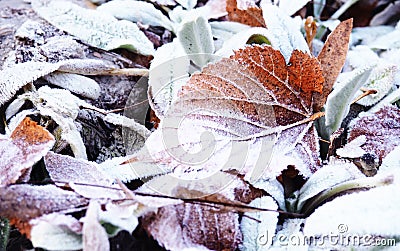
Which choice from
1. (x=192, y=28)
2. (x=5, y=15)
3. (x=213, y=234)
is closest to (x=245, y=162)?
(x=213, y=234)

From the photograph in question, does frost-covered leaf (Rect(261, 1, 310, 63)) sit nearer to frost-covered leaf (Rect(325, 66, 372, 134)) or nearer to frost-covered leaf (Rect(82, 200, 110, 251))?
frost-covered leaf (Rect(325, 66, 372, 134))

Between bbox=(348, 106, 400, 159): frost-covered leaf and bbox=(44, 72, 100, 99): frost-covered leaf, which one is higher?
bbox=(44, 72, 100, 99): frost-covered leaf

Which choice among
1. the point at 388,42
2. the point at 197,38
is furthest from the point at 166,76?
the point at 388,42

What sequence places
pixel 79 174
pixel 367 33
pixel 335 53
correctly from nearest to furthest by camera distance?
pixel 79 174 < pixel 335 53 < pixel 367 33

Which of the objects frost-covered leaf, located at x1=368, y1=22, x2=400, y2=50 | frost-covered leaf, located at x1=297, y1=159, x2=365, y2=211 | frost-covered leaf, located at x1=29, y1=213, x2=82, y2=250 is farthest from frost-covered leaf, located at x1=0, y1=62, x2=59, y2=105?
frost-covered leaf, located at x1=368, y1=22, x2=400, y2=50

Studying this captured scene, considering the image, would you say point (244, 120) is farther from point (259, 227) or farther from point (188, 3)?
point (188, 3)

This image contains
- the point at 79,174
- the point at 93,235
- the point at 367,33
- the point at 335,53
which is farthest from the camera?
the point at 367,33

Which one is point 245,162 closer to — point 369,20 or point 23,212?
point 23,212

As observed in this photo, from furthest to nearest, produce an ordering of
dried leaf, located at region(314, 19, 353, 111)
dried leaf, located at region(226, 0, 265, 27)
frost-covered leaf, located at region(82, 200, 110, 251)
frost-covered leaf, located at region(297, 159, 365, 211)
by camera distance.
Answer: dried leaf, located at region(226, 0, 265, 27) < dried leaf, located at region(314, 19, 353, 111) < frost-covered leaf, located at region(297, 159, 365, 211) < frost-covered leaf, located at region(82, 200, 110, 251)
